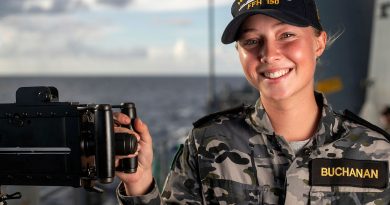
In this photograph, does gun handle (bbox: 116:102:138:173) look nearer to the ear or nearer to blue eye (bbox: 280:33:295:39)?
blue eye (bbox: 280:33:295:39)

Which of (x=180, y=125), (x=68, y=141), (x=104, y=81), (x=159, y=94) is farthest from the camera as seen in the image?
(x=104, y=81)

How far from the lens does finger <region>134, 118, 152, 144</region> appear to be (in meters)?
1.25

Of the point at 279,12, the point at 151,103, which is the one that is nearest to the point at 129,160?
the point at 279,12

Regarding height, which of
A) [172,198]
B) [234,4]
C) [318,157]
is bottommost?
[172,198]

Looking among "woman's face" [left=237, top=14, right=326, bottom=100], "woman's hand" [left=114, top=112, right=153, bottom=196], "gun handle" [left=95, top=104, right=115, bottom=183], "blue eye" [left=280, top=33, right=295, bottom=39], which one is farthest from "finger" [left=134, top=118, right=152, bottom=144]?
"blue eye" [left=280, top=33, right=295, bottom=39]

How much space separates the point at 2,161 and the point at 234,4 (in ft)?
2.50

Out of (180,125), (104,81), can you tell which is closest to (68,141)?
(180,125)

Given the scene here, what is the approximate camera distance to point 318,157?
1431 mm

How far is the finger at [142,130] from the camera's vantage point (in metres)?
1.25

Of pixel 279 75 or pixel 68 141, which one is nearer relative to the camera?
pixel 68 141

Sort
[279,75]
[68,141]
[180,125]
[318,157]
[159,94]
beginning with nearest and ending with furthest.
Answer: [68,141] → [279,75] → [318,157] → [180,125] → [159,94]

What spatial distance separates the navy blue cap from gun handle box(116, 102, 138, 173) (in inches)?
14.0

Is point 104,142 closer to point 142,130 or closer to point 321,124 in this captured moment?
point 142,130

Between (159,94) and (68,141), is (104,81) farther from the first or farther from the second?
(68,141)
